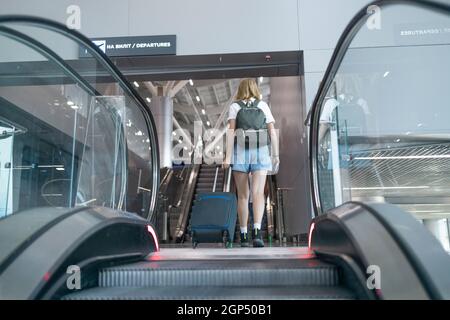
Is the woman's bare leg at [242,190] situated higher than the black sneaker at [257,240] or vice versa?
the woman's bare leg at [242,190]

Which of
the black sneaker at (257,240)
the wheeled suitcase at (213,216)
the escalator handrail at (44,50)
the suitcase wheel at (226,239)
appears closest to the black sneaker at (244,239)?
the black sneaker at (257,240)

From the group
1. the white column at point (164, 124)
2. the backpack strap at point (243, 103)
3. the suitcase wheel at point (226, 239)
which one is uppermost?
the white column at point (164, 124)

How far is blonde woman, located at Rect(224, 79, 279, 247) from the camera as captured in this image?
4.85m

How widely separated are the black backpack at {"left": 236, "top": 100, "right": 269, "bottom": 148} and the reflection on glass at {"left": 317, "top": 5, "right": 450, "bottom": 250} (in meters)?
0.78

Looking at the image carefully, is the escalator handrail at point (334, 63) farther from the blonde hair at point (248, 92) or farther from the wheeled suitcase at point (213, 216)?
the wheeled suitcase at point (213, 216)

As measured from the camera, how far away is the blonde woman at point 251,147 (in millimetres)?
4848

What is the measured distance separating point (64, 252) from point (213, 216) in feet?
13.2

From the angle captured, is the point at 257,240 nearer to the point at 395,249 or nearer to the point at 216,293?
the point at 216,293

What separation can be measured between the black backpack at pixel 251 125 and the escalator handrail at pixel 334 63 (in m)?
0.73

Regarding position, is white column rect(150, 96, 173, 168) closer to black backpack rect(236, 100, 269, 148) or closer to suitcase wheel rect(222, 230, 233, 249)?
suitcase wheel rect(222, 230, 233, 249)

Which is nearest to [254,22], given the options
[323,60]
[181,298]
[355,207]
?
[323,60]

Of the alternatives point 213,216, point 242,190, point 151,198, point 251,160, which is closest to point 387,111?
point 251,160

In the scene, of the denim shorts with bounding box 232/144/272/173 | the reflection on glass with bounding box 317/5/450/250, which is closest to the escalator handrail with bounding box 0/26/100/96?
the denim shorts with bounding box 232/144/272/173

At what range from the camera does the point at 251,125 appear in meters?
4.90
